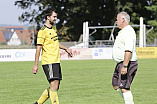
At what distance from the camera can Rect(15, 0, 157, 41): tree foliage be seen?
53000 mm

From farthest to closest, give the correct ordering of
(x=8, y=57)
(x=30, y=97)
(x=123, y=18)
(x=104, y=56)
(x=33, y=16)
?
(x=33, y=16) < (x=104, y=56) < (x=8, y=57) < (x=30, y=97) < (x=123, y=18)

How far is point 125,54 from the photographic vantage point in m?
6.75

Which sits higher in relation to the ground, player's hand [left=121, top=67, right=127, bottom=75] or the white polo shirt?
the white polo shirt

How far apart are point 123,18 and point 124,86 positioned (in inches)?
50.2

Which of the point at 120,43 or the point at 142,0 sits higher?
the point at 142,0

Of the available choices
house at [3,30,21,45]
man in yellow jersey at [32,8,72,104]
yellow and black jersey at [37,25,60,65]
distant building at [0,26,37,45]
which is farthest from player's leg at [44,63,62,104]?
house at [3,30,21,45]

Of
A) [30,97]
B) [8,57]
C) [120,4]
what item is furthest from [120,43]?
[120,4]

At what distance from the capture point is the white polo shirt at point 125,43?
6.73 meters

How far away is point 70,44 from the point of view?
141 ft

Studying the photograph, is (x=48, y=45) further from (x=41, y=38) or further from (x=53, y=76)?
(x=53, y=76)

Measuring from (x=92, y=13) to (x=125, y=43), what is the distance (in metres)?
49.0

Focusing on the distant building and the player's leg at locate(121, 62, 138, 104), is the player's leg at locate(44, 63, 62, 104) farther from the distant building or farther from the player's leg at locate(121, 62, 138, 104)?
the distant building

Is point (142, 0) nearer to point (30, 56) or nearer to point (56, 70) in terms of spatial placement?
point (30, 56)

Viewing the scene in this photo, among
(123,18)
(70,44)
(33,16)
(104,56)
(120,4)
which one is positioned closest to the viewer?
(123,18)
